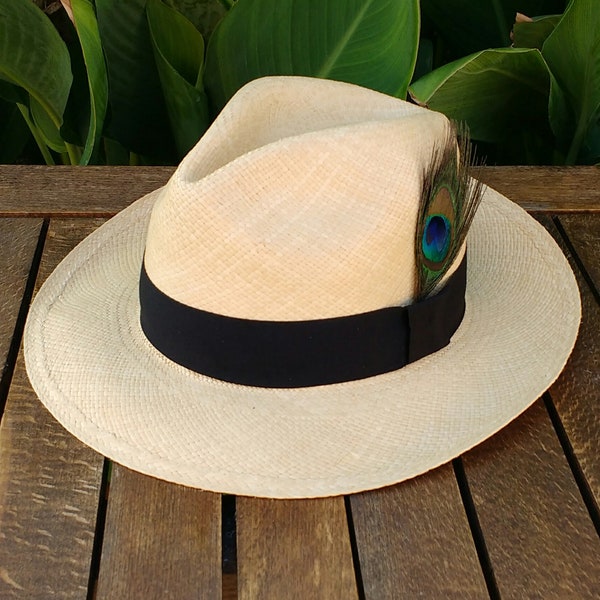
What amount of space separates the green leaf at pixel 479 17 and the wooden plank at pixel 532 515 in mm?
1058

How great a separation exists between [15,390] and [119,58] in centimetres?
76

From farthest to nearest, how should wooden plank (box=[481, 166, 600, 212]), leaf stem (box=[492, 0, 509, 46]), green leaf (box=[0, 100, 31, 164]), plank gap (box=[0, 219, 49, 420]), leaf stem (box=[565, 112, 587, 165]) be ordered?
green leaf (box=[0, 100, 31, 164])
leaf stem (box=[492, 0, 509, 46])
leaf stem (box=[565, 112, 587, 165])
wooden plank (box=[481, 166, 600, 212])
plank gap (box=[0, 219, 49, 420])

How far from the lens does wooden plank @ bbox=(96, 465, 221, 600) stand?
823 millimetres

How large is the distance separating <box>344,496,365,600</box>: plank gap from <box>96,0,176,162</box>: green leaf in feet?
3.26

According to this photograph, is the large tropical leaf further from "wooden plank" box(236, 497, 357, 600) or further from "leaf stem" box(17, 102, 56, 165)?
"wooden plank" box(236, 497, 357, 600)

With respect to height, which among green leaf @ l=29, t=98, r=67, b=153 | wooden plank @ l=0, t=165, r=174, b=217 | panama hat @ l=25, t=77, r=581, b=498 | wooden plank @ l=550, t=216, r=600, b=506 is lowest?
green leaf @ l=29, t=98, r=67, b=153

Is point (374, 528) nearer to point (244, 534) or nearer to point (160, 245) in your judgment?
point (244, 534)

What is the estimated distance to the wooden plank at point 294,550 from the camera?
2.67 ft

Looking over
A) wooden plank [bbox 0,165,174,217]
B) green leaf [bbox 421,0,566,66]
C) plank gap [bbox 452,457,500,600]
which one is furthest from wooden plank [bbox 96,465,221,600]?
green leaf [bbox 421,0,566,66]

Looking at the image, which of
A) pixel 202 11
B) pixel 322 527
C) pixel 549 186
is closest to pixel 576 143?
pixel 549 186

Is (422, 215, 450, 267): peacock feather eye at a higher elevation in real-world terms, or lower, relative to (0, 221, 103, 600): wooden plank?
higher

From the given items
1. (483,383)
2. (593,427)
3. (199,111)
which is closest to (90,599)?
(483,383)

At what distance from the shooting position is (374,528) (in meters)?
0.86

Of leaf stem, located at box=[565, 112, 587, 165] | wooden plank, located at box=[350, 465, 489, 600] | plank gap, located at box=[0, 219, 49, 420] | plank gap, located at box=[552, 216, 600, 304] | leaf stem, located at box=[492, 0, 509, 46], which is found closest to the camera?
wooden plank, located at box=[350, 465, 489, 600]
